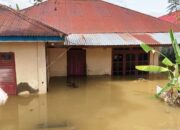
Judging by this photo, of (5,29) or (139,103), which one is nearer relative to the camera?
(139,103)

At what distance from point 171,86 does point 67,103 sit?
15.2 feet

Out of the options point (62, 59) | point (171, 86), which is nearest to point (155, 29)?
point (62, 59)

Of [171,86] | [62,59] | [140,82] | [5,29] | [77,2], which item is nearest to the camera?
[171,86]

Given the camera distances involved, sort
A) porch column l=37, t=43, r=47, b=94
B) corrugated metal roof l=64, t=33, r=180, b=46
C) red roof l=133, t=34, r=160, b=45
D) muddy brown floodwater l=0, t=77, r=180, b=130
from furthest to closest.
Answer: red roof l=133, t=34, r=160, b=45 → corrugated metal roof l=64, t=33, r=180, b=46 → porch column l=37, t=43, r=47, b=94 → muddy brown floodwater l=0, t=77, r=180, b=130

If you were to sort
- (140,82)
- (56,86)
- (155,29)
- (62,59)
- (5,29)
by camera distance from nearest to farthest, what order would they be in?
1. (5,29)
2. (56,86)
3. (140,82)
4. (62,59)
5. (155,29)

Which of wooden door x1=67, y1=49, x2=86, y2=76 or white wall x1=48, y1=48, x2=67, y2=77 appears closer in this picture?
white wall x1=48, y1=48, x2=67, y2=77

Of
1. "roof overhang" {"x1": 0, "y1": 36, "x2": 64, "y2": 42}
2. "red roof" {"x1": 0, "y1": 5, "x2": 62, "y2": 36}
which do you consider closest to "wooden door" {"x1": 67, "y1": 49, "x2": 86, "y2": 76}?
"red roof" {"x1": 0, "y1": 5, "x2": 62, "y2": 36}

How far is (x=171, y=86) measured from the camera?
1302 centimetres

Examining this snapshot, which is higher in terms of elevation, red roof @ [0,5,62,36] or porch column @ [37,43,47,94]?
red roof @ [0,5,62,36]

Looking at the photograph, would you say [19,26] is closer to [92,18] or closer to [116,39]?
[116,39]

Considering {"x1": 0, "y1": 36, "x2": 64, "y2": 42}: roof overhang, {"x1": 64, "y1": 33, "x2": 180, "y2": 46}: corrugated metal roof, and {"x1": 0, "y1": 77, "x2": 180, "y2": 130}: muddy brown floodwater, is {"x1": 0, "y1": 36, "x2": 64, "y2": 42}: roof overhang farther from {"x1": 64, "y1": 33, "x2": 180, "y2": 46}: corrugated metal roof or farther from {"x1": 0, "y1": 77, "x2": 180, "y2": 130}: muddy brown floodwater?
{"x1": 64, "y1": 33, "x2": 180, "y2": 46}: corrugated metal roof

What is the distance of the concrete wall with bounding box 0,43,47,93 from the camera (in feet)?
49.1

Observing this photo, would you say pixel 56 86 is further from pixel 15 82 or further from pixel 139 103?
pixel 139 103

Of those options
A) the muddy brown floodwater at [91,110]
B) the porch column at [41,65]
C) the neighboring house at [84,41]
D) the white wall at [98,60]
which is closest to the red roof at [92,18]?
the neighboring house at [84,41]
